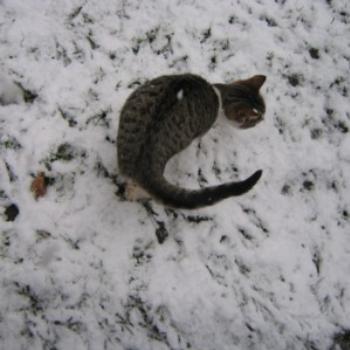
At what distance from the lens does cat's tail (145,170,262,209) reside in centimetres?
218

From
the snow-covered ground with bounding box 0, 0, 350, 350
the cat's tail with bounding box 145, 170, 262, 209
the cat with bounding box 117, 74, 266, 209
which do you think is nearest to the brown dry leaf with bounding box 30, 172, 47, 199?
the snow-covered ground with bounding box 0, 0, 350, 350

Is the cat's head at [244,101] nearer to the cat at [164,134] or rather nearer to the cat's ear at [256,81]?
the cat's ear at [256,81]

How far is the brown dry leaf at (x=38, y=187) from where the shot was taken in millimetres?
2793

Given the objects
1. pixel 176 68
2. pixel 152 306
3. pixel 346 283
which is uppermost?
pixel 176 68

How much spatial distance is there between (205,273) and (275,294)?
1.87 ft

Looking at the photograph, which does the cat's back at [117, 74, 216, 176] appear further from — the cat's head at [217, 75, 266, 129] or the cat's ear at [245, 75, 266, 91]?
the cat's ear at [245, 75, 266, 91]

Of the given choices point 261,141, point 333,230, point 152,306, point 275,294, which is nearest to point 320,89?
point 261,141

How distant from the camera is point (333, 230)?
3.15 meters

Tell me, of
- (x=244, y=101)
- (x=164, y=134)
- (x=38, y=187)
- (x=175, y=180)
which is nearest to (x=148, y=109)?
(x=164, y=134)

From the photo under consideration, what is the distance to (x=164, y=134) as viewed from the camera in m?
2.42

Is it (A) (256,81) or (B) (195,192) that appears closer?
(B) (195,192)

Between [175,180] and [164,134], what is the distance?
0.71 metres

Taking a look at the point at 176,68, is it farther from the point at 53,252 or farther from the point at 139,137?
the point at 53,252

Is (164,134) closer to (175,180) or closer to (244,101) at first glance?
(175,180)
